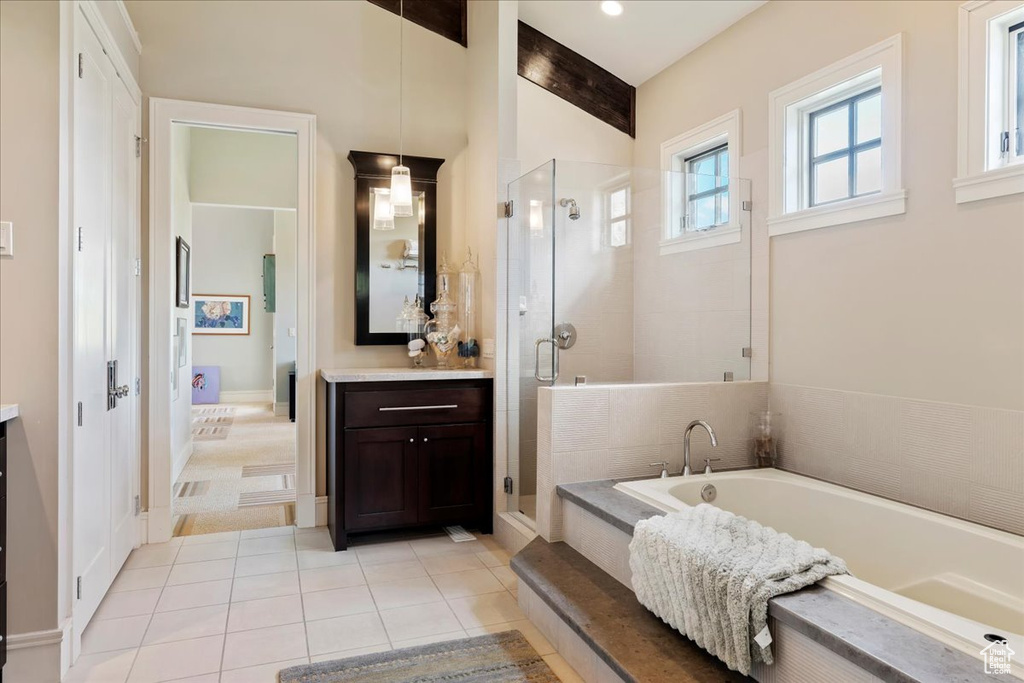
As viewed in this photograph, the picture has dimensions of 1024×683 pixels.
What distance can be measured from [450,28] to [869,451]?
3394 mm

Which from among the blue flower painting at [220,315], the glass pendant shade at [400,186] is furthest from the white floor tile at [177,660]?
the blue flower painting at [220,315]

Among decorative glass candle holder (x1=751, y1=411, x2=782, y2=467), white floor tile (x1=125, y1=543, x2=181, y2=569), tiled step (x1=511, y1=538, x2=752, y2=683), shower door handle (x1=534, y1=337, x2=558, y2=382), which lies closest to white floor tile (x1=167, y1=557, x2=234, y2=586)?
white floor tile (x1=125, y1=543, x2=181, y2=569)

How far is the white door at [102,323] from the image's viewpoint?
2189 mm

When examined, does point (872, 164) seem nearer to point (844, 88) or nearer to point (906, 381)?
point (844, 88)

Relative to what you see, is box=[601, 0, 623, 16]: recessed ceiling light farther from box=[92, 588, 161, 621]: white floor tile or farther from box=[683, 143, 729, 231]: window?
box=[92, 588, 161, 621]: white floor tile

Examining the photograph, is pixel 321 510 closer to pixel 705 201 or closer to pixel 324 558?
pixel 324 558

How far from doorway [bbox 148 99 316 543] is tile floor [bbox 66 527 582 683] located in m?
0.49

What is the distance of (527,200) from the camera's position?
3.22m

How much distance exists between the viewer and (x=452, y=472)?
3400 mm

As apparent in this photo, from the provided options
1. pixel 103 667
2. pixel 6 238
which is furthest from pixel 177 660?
pixel 6 238

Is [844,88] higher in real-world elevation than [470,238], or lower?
higher

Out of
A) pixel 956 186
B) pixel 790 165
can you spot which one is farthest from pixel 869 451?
pixel 790 165

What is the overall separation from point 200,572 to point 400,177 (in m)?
2.18

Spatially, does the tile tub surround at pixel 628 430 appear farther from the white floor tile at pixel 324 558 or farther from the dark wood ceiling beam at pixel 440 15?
the dark wood ceiling beam at pixel 440 15
